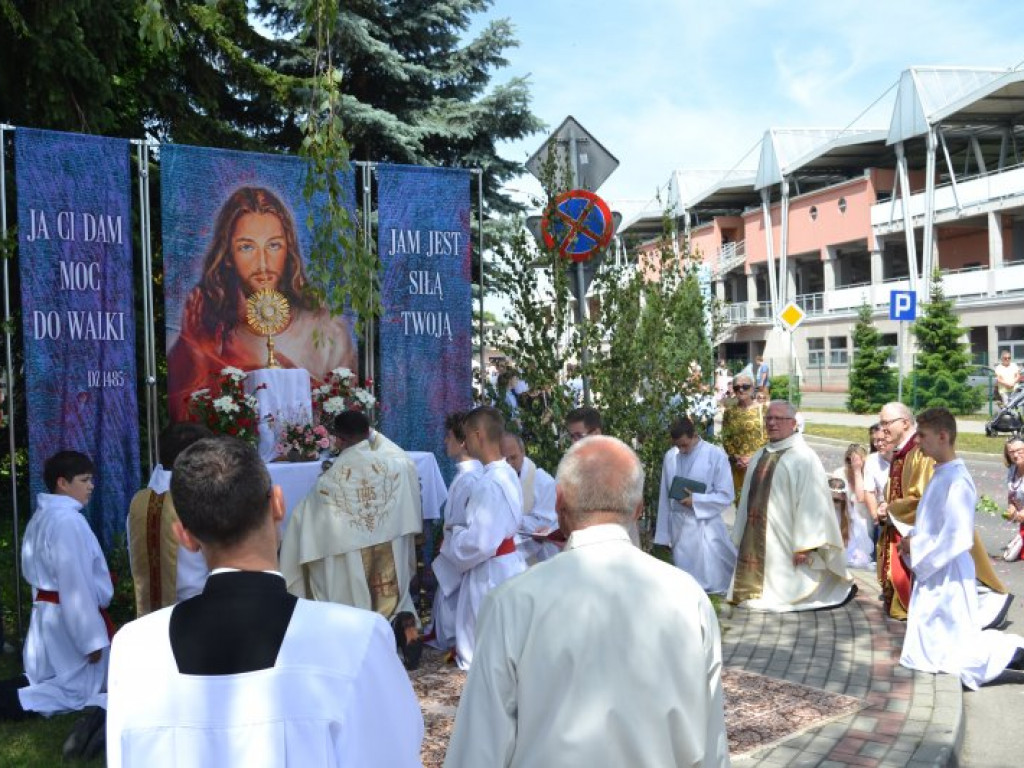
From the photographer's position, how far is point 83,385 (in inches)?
329

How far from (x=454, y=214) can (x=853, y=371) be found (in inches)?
1087

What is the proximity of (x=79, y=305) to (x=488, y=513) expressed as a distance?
3.97 meters

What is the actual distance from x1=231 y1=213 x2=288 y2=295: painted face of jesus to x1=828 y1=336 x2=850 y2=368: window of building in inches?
1436

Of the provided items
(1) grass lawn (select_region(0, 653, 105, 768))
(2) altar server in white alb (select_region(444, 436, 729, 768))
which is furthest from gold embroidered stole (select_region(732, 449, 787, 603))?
(2) altar server in white alb (select_region(444, 436, 729, 768))

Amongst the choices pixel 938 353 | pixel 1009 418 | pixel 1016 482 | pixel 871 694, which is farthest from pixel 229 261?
pixel 938 353

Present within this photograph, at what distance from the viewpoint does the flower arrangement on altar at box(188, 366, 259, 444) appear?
8.74m

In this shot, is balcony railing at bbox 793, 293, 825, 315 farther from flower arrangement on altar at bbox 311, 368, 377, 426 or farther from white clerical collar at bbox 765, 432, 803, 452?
flower arrangement on altar at bbox 311, 368, 377, 426

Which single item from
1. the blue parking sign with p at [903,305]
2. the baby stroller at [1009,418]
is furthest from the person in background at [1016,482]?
the baby stroller at [1009,418]

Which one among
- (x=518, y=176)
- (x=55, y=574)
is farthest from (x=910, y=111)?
(x=55, y=574)

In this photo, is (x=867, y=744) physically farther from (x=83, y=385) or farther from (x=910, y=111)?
(x=910, y=111)

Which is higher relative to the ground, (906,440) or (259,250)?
(259,250)

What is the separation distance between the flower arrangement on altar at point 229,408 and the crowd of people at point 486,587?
1.38 m

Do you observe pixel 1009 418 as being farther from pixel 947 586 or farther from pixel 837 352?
pixel 837 352

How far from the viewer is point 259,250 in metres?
10.0
